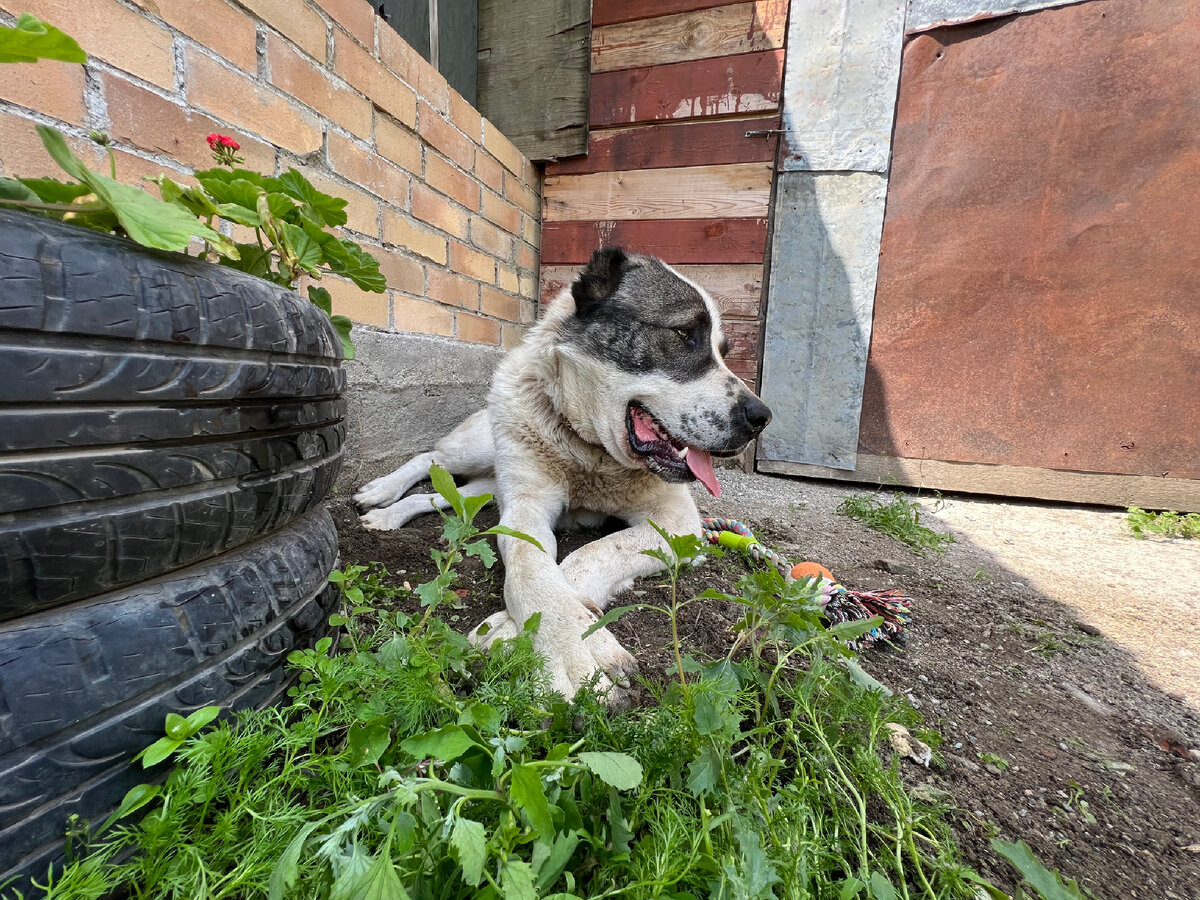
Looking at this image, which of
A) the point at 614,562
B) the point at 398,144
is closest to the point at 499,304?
the point at 398,144

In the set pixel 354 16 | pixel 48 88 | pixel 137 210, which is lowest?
pixel 137 210

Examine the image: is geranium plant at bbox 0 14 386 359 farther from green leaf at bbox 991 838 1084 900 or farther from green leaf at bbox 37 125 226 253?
green leaf at bbox 991 838 1084 900

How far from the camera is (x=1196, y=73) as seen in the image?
3066 millimetres

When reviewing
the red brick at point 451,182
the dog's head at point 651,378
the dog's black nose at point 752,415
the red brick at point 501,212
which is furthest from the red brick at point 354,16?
the dog's black nose at point 752,415

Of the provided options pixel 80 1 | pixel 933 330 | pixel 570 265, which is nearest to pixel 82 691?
pixel 80 1

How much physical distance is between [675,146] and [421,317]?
2.48 metres

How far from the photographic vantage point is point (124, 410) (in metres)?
0.62

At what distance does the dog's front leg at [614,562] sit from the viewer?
1514 mm

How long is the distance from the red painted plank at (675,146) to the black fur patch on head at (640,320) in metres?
2.11

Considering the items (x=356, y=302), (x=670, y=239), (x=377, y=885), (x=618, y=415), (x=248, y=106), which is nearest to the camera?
(x=377, y=885)

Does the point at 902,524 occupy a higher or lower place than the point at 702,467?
lower

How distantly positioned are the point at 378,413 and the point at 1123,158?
4844mm

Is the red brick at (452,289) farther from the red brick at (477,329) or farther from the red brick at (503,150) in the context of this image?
the red brick at (503,150)

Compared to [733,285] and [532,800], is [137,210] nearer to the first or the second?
[532,800]
